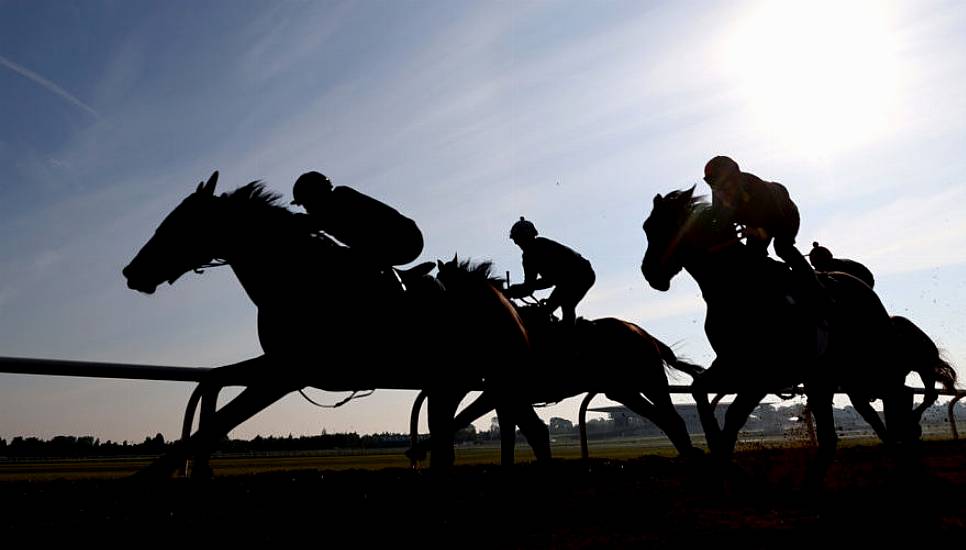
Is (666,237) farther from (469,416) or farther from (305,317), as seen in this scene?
(305,317)

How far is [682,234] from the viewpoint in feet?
17.8

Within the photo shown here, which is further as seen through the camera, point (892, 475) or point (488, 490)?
point (892, 475)

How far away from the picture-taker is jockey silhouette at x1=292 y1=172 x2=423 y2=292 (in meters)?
4.73

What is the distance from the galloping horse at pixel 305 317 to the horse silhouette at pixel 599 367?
150 centimetres

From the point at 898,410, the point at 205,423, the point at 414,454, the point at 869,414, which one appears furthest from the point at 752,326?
the point at 869,414

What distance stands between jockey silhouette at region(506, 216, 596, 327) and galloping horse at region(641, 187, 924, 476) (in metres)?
1.49

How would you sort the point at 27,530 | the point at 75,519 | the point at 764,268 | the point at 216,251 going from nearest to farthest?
the point at 27,530 → the point at 75,519 → the point at 216,251 → the point at 764,268

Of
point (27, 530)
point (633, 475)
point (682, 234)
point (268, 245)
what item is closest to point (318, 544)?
point (27, 530)

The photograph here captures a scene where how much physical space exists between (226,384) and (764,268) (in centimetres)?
379

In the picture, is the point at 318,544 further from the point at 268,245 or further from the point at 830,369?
the point at 830,369

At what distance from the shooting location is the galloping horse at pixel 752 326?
5.03 m

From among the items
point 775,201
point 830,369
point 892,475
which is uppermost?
point 775,201

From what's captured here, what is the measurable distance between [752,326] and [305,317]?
300 centimetres

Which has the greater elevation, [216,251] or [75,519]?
[216,251]
